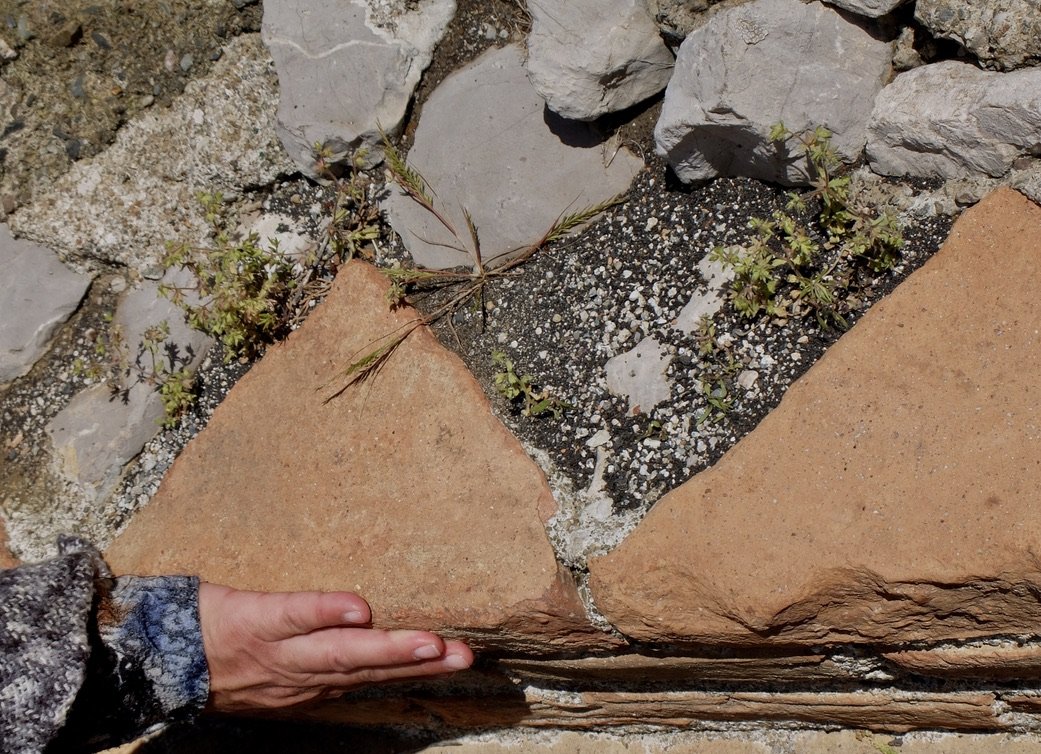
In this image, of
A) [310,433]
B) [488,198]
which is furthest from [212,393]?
[488,198]

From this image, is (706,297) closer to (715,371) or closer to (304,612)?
(715,371)

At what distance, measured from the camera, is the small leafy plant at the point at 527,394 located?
2.05 m

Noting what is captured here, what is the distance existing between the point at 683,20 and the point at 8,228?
188cm

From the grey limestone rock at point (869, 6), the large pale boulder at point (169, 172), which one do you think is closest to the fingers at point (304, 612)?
the large pale boulder at point (169, 172)

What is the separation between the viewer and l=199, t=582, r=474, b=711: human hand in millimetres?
1998

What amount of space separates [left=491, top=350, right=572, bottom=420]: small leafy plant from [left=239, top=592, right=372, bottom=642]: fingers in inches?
21.3

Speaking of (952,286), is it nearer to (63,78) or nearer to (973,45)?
(973,45)

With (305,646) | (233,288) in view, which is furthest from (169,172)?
(305,646)

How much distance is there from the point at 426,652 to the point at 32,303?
4.89ft

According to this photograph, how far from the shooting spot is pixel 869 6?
1.76m

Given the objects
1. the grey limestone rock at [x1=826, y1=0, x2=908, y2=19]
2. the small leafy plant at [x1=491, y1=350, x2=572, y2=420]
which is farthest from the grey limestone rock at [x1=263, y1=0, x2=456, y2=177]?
the grey limestone rock at [x1=826, y1=0, x2=908, y2=19]

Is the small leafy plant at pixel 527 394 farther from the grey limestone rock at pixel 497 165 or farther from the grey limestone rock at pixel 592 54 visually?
the grey limestone rock at pixel 592 54

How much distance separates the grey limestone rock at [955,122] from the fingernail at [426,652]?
1.32m

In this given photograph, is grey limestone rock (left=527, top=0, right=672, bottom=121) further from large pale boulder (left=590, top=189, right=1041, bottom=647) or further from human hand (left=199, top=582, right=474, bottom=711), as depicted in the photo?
human hand (left=199, top=582, right=474, bottom=711)
